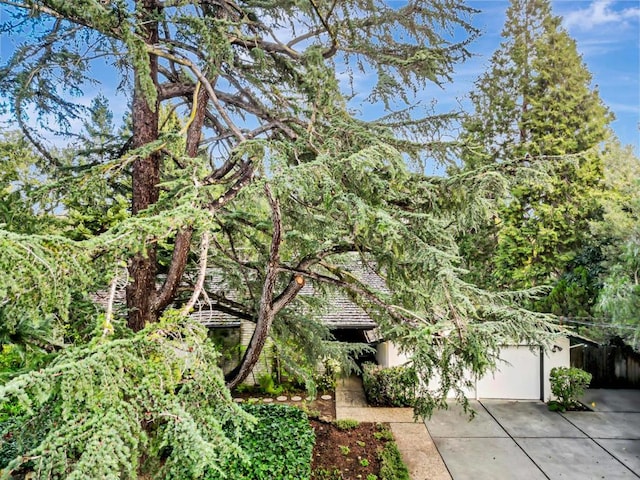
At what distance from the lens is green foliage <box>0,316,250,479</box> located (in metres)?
1.96

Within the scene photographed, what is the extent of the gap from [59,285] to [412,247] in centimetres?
287

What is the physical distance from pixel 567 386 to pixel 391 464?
18.9ft

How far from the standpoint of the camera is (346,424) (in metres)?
9.27

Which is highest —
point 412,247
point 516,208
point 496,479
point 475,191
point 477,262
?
point 516,208

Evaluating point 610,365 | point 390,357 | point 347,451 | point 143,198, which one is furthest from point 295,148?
point 610,365

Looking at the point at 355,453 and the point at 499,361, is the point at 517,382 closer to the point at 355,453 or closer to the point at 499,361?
the point at 499,361

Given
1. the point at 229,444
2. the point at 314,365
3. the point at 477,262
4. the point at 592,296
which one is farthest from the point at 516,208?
the point at 229,444

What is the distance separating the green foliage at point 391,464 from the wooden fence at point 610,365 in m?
7.51

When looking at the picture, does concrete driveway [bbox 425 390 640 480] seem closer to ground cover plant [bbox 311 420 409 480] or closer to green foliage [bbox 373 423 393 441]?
green foliage [bbox 373 423 393 441]

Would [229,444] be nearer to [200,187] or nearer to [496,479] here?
[200,187]

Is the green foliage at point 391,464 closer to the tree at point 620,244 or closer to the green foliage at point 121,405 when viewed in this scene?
the tree at point 620,244

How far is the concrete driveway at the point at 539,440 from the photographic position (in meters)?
7.71

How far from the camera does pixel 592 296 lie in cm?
1259

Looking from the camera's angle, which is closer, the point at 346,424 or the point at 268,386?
the point at 346,424
